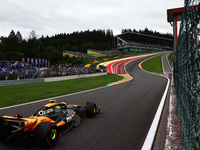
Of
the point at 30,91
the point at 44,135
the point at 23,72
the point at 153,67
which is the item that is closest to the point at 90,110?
the point at 44,135

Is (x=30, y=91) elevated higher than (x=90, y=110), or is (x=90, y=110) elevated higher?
(x=90, y=110)

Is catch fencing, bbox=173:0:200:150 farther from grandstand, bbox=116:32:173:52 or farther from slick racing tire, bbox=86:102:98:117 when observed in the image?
grandstand, bbox=116:32:173:52

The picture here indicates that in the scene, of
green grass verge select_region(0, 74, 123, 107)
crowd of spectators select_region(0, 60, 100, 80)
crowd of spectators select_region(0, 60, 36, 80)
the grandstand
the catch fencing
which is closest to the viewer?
the catch fencing

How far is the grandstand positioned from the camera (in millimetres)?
94625

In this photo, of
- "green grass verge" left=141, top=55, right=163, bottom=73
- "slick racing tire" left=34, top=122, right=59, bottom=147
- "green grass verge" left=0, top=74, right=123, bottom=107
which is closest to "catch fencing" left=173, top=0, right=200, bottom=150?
"slick racing tire" left=34, top=122, right=59, bottom=147

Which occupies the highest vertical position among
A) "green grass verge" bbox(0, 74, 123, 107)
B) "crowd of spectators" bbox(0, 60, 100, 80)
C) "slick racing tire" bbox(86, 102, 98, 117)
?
"crowd of spectators" bbox(0, 60, 100, 80)

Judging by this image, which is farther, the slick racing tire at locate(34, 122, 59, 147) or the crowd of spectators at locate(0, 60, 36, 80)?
the crowd of spectators at locate(0, 60, 36, 80)

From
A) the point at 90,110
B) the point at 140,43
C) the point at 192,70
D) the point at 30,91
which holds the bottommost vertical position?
the point at 30,91

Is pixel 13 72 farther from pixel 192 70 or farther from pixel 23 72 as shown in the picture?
pixel 192 70

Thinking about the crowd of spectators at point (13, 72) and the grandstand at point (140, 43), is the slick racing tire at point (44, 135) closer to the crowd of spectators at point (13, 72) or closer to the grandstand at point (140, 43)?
the crowd of spectators at point (13, 72)

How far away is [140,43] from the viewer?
105 metres

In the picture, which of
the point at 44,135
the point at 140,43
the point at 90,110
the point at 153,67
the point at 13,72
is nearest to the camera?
the point at 44,135

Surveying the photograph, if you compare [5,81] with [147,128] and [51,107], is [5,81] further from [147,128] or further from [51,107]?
[147,128]

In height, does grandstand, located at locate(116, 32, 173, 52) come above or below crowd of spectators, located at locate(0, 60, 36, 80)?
above
